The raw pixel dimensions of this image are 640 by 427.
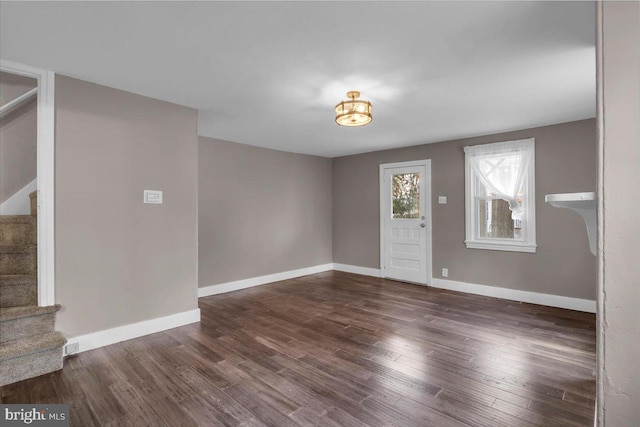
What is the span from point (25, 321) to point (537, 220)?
5494 millimetres

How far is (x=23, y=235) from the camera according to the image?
2992 millimetres

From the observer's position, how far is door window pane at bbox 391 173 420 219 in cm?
538

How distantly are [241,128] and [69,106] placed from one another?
1.91 metres

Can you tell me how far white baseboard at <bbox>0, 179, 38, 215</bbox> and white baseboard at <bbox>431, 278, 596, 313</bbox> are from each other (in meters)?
5.49

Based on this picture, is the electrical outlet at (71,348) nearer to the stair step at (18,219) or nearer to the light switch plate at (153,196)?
the stair step at (18,219)

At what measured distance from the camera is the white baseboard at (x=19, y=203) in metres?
3.38

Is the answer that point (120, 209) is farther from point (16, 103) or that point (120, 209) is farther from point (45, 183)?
point (16, 103)

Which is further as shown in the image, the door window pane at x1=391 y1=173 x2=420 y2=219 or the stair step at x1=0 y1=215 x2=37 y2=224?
the door window pane at x1=391 y1=173 x2=420 y2=219

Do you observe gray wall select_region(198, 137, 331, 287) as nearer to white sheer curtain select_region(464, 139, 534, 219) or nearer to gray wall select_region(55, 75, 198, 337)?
gray wall select_region(55, 75, 198, 337)

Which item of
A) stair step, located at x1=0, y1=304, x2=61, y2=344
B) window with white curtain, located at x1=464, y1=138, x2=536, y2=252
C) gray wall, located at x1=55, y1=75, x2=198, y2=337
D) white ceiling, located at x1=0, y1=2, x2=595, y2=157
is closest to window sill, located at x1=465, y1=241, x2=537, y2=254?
window with white curtain, located at x1=464, y1=138, x2=536, y2=252

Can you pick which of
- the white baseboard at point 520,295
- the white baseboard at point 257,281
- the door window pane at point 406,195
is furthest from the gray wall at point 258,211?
the white baseboard at point 520,295

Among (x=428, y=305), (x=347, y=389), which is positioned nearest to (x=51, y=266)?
(x=347, y=389)

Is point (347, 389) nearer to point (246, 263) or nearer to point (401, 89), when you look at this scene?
point (401, 89)

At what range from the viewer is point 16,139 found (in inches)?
138
